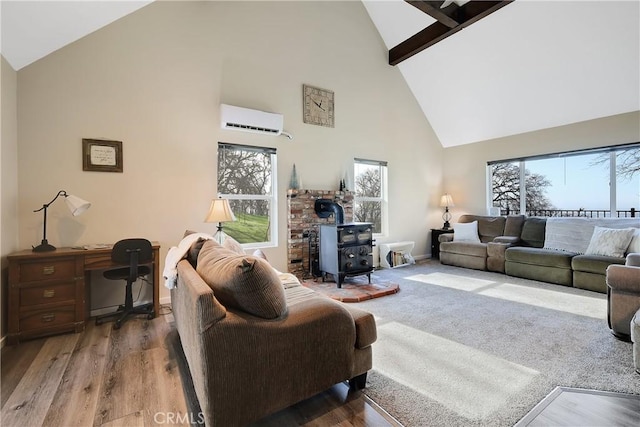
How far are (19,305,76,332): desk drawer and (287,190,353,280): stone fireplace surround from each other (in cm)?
251

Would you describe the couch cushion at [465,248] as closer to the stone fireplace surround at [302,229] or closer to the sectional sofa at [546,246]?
the sectional sofa at [546,246]

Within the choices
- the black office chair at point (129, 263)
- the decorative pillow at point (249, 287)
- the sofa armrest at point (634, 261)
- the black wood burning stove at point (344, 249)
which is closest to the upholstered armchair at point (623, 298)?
the sofa armrest at point (634, 261)

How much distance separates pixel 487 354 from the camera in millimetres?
2232

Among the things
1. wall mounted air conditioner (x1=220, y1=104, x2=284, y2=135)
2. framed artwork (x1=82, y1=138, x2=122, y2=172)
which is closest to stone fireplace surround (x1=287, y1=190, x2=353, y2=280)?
wall mounted air conditioner (x1=220, y1=104, x2=284, y2=135)

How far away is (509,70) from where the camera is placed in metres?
4.75

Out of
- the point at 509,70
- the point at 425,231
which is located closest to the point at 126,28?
the point at 509,70

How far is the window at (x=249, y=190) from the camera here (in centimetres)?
399

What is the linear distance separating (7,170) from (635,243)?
6.92 meters

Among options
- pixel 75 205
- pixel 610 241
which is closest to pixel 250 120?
pixel 75 205

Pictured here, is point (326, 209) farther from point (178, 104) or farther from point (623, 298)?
point (623, 298)

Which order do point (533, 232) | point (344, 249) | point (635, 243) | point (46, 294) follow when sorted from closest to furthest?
point (46, 294)
point (635, 243)
point (344, 249)
point (533, 232)

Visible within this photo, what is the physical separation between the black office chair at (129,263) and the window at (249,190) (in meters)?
1.25

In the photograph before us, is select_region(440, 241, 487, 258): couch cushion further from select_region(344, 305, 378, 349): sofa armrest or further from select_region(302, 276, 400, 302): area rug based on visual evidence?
select_region(344, 305, 378, 349): sofa armrest

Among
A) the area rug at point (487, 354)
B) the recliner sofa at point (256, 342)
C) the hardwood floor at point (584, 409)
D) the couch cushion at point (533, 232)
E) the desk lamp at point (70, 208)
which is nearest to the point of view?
the recliner sofa at point (256, 342)
